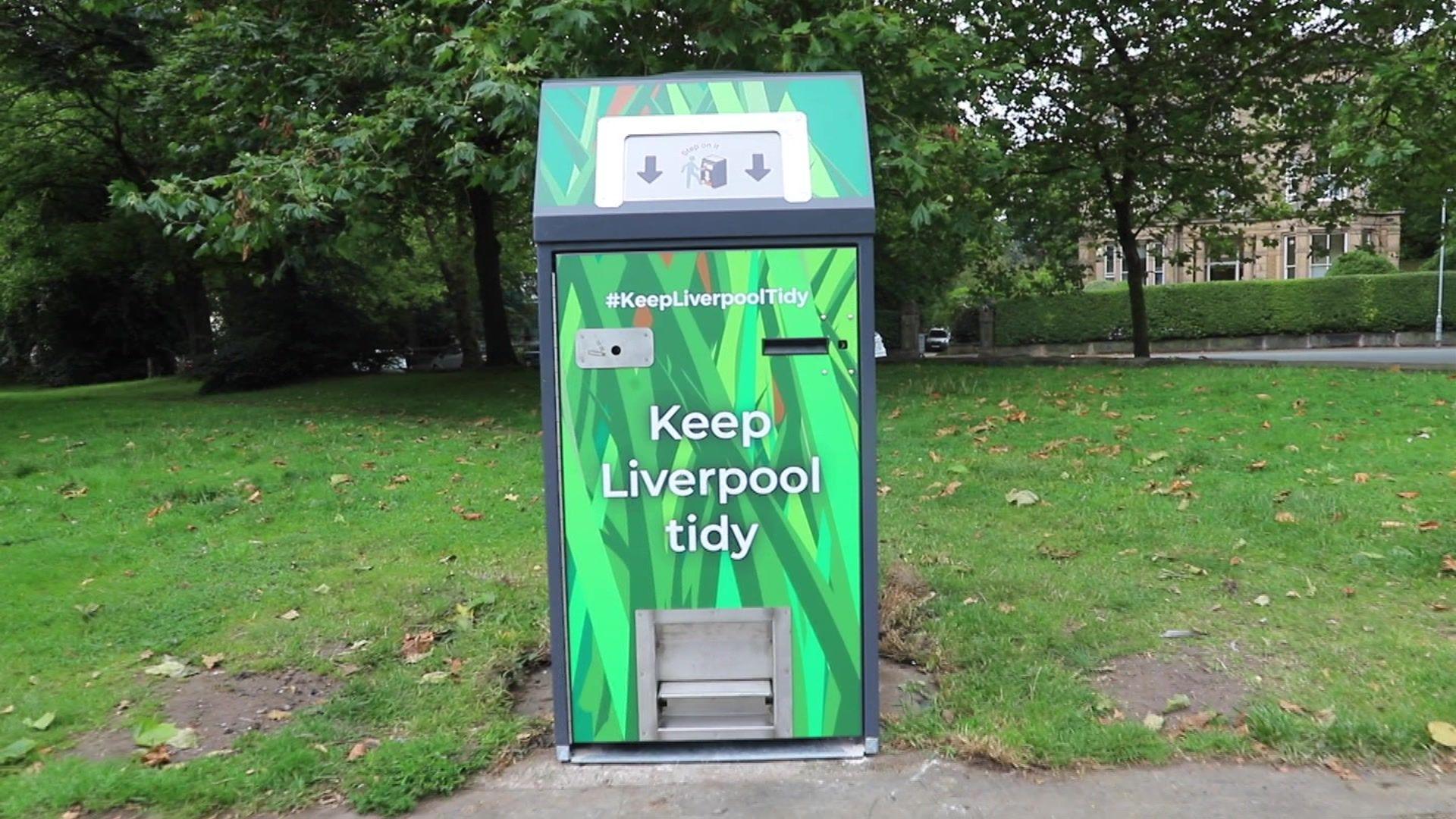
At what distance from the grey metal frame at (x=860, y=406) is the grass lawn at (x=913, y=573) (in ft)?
1.11

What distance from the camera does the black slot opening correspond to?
3.25 metres

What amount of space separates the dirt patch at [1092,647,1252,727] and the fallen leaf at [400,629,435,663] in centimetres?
266

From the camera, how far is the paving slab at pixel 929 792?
307cm

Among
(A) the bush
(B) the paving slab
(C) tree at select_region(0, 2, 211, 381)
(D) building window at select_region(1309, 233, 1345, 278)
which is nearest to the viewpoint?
(B) the paving slab

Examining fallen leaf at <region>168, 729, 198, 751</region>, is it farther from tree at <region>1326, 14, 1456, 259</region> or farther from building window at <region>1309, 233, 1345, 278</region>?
building window at <region>1309, 233, 1345, 278</region>

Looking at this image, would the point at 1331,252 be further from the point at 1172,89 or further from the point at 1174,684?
the point at 1174,684

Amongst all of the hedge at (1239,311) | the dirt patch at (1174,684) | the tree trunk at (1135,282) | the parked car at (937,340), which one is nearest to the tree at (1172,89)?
the tree trunk at (1135,282)

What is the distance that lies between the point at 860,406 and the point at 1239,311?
39.9 metres

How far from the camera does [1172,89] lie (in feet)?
53.2

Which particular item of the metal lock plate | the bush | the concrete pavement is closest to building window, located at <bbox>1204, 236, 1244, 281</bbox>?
the concrete pavement

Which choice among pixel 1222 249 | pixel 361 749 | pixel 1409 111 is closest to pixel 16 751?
pixel 361 749

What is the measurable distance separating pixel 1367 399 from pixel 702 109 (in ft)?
29.8

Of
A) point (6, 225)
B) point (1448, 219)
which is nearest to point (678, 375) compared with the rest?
point (1448, 219)

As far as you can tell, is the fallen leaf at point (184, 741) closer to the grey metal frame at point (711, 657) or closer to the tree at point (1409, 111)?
the grey metal frame at point (711, 657)
